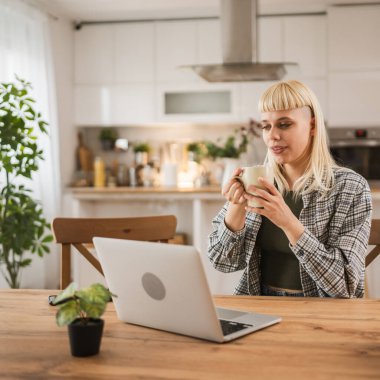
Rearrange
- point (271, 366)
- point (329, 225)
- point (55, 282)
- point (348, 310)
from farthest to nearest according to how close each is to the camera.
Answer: point (55, 282), point (329, 225), point (348, 310), point (271, 366)

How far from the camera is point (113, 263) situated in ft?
4.24

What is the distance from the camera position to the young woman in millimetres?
1776

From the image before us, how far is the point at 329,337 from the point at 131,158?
4.58m

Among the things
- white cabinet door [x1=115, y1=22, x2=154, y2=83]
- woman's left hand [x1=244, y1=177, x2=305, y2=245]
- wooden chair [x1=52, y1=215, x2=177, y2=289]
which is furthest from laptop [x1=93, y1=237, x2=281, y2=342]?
white cabinet door [x1=115, y1=22, x2=154, y2=83]

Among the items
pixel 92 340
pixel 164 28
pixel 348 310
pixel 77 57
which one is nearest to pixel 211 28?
pixel 164 28

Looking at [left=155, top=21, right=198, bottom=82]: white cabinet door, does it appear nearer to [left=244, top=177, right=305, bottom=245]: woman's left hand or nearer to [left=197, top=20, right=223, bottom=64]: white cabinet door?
[left=197, top=20, right=223, bottom=64]: white cabinet door

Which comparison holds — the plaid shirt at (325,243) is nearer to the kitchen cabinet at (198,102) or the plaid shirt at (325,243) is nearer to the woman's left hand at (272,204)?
the woman's left hand at (272,204)

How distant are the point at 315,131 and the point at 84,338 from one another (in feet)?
3.68

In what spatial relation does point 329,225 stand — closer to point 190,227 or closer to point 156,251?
point 156,251

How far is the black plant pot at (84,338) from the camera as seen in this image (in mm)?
1109

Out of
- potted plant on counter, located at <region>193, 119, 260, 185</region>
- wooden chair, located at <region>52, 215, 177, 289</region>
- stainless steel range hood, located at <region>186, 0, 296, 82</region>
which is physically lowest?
wooden chair, located at <region>52, 215, 177, 289</region>

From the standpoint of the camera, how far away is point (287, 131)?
188cm

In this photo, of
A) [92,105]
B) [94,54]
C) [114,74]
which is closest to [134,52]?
[114,74]

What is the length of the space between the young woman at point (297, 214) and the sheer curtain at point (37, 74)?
2683mm
